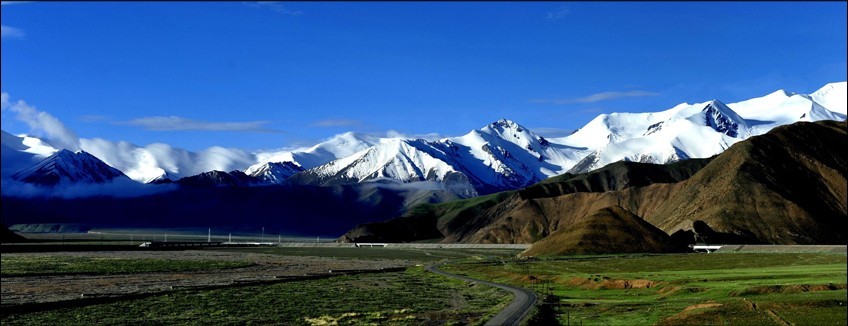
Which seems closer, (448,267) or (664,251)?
(448,267)

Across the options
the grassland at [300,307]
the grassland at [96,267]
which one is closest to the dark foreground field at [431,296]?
the grassland at [300,307]

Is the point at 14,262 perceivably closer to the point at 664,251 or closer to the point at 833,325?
the point at 664,251

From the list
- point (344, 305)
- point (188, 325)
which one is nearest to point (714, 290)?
point (344, 305)

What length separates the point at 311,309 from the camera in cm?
8788

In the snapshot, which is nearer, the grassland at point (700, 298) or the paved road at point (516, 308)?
the grassland at point (700, 298)

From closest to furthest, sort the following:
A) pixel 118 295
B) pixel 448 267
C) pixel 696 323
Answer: pixel 696 323 < pixel 118 295 < pixel 448 267

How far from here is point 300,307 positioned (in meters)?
90.1

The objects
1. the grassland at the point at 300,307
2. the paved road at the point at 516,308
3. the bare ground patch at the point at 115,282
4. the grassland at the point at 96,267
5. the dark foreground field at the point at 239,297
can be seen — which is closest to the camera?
the paved road at the point at 516,308

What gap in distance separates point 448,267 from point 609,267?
1332 inches

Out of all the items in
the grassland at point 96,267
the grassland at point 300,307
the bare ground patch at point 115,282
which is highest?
the grassland at point 96,267

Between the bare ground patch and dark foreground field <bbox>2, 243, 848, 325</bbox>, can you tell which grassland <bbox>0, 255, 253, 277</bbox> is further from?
the bare ground patch

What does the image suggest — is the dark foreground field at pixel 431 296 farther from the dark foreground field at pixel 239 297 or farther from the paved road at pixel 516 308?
the paved road at pixel 516 308

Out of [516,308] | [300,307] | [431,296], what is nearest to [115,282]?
[300,307]

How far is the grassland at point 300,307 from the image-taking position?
78.8m
